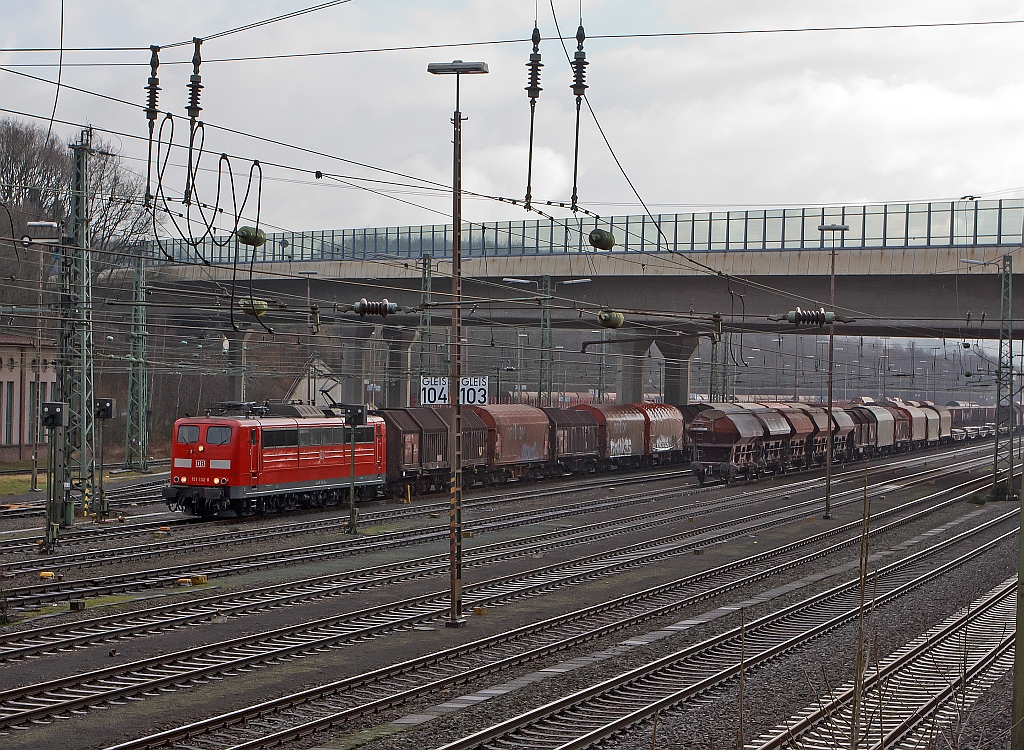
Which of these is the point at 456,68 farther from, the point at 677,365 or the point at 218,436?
the point at 677,365

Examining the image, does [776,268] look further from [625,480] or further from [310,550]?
[310,550]

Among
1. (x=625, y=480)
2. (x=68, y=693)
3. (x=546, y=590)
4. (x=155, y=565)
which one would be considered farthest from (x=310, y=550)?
(x=625, y=480)

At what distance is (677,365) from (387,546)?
41.8 meters

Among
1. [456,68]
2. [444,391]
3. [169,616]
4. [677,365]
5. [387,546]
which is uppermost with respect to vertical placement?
[456,68]

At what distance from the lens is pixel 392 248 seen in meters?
62.4

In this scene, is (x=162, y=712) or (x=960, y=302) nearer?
(x=162, y=712)

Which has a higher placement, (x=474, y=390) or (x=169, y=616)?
(x=474, y=390)

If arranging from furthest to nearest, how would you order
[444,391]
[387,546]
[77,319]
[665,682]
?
[444,391], [77,319], [387,546], [665,682]

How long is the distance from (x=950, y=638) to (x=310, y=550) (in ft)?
49.6

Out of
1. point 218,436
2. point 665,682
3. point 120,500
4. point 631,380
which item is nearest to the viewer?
point 665,682

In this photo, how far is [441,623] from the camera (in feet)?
64.5

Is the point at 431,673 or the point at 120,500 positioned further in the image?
the point at 120,500

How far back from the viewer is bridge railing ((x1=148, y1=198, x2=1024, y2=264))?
45.7 m

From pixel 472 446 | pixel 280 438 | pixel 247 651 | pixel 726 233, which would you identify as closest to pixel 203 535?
pixel 280 438
